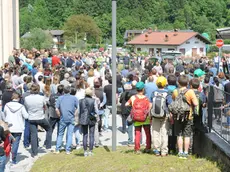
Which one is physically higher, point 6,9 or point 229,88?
point 6,9

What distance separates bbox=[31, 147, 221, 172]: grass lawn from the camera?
29.9 feet

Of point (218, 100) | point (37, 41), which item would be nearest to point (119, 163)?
point (218, 100)

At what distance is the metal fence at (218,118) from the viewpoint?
30.8ft

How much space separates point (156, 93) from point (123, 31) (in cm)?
12953

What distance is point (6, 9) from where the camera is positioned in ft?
97.6

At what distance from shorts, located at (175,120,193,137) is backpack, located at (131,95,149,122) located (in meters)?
0.73

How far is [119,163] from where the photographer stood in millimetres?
9766

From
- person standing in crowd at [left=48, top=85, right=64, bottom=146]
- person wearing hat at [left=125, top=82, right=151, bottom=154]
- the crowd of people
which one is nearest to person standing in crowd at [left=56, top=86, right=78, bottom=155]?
the crowd of people

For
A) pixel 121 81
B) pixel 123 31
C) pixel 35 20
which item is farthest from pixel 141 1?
pixel 121 81

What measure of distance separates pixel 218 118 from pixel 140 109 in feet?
5.38

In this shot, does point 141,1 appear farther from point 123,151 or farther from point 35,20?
point 123,151

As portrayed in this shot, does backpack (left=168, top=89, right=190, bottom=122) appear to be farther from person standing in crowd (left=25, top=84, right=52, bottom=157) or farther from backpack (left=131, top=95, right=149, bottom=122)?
person standing in crowd (left=25, top=84, right=52, bottom=157)

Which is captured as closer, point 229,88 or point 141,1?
point 229,88

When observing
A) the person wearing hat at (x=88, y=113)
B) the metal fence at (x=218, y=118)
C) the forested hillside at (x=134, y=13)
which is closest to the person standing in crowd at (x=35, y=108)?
the person wearing hat at (x=88, y=113)
